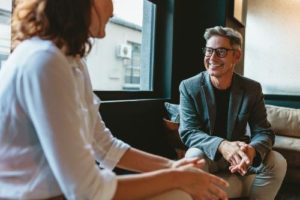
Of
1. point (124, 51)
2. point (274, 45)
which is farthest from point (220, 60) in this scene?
point (274, 45)

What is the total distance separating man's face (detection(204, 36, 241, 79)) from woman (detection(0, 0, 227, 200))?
1.15 meters

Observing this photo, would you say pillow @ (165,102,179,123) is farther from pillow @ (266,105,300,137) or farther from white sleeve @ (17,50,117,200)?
white sleeve @ (17,50,117,200)

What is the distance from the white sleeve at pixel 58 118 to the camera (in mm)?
683

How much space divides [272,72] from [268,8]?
2.52 feet

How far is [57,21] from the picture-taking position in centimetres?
75

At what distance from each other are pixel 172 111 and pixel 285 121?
143 centimetres

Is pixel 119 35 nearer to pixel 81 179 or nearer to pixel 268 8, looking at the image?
pixel 81 179

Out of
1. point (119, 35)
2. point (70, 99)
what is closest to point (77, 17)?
point (70, 99)

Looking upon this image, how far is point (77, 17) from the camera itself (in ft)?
2.51

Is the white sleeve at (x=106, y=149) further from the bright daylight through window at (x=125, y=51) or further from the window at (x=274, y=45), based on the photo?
the window at (x=274, y=45)

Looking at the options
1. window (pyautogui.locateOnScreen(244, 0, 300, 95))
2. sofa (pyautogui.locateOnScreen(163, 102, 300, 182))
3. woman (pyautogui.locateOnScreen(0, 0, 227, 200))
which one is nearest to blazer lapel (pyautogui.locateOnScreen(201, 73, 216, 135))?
sofa (pyautogui.locateOnScreen(163, 102, 300, 182))

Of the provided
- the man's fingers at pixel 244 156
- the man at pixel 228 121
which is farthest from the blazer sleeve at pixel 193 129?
the man's fingers at pixel 244 156

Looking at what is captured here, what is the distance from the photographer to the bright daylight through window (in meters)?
2.16

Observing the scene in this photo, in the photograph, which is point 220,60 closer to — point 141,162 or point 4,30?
point 141,162
